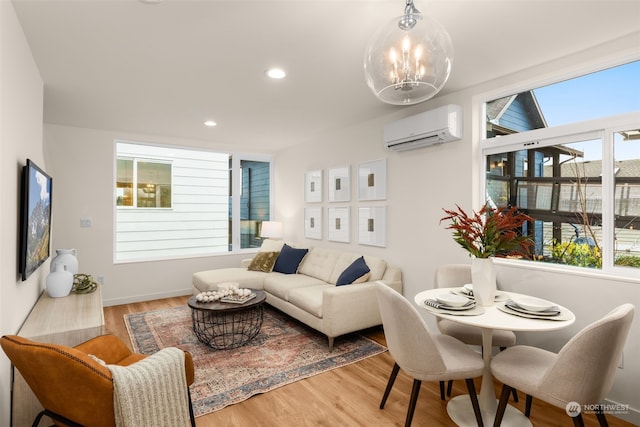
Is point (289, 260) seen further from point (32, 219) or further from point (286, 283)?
point (32, 219)

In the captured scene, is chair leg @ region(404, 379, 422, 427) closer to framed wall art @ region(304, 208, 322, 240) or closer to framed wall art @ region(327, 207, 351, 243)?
framed wall art @ region(327, 207, 351, 243)

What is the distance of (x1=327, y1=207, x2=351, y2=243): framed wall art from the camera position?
442 centimetres

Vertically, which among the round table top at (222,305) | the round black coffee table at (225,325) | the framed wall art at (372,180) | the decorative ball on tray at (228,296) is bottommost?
the round black coffee table at (225,325)

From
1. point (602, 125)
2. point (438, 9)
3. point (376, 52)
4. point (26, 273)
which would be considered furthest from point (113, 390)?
point (602, 125)

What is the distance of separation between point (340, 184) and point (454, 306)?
275cm

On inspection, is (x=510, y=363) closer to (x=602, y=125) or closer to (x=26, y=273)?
(x=602, y=125)

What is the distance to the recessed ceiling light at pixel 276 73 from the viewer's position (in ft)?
8.82

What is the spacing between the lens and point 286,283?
4.06 meters

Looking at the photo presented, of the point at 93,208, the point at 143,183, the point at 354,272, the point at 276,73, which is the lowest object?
the point at 354,272

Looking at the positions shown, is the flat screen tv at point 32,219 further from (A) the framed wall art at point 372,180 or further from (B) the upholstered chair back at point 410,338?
(A) the framed wall art at point 372,180

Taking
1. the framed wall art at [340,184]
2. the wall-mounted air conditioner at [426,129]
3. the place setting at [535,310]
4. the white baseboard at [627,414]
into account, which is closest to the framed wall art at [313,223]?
the framed wall art at [340,184]

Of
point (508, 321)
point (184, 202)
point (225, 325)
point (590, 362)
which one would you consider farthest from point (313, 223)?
point (590, 362)

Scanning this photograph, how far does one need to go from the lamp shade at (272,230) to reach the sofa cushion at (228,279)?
113cm

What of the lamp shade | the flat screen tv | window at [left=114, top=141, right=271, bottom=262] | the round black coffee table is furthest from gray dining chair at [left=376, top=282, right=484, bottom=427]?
window at [left=114, top=141, right=271, bottom=262]
